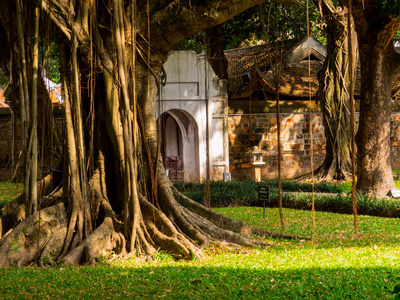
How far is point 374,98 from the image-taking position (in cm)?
938

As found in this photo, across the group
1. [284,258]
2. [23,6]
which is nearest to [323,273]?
[284,258]

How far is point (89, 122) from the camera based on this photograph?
584 centimetres

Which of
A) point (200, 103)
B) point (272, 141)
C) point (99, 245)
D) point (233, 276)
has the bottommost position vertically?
point (233, 276)

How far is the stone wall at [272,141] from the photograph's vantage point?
15.5 metres

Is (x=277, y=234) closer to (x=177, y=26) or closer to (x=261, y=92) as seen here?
(x=177, y=26)

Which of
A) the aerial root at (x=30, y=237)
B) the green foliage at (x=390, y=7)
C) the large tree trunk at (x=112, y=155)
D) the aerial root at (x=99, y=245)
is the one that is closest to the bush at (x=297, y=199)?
the green foliage at (x=390, y=7)

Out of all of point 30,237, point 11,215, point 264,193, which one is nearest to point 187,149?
point 264,193

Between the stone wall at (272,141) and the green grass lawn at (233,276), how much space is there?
9736 millimetres

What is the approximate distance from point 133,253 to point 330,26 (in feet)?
32.0

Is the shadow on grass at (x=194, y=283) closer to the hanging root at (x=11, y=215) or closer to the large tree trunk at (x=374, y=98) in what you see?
the hanging root at (x=11, y=215)

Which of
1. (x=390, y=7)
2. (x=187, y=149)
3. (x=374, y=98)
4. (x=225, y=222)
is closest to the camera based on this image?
(x=225, y=222)

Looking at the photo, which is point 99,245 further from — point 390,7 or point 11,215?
point 390,7

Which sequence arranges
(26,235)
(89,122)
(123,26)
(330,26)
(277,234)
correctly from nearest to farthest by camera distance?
1. (26,235)
2. (123,26)
3. (89,122)
4. (277,234)
5. (330,26)

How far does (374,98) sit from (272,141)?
671 cm
